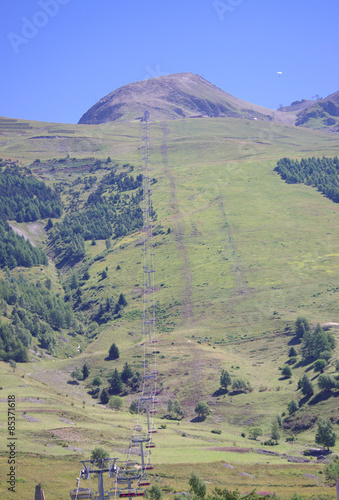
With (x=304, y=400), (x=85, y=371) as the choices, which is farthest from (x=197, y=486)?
(x=85, y=371)

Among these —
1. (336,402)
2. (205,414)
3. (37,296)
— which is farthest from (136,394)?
(37,296)

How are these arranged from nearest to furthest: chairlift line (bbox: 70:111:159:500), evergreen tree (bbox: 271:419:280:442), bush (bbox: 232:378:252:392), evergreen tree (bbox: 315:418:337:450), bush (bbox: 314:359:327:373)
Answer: chairlift line (bbox: 70:111:159:500) < evergreen tree (bbox: 315:418:337:450) < evergreen tree (bbox: 271:419:280:442) < bush (bbox: 314:359:327:373) < bush (bbox: 232:378:252:392)

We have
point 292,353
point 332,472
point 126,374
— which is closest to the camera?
point 332,472

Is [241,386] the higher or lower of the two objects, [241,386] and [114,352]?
the lower

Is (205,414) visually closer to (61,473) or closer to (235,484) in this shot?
(235,484)

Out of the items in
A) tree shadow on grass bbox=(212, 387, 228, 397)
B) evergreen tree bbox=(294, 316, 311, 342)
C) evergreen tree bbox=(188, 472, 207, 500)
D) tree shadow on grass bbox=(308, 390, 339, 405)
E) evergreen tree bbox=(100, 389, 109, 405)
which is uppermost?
evergreen tree bbox=(294, 316, 311, 342)

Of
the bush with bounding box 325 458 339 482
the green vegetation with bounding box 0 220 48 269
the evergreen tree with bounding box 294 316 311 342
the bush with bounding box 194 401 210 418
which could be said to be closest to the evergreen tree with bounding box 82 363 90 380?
the bush with bounding box 194 401 210 418

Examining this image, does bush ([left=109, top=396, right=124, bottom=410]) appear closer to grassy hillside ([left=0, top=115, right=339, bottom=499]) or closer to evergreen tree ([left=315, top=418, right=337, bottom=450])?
grassy hillside ([left=0, top=115, right=339, bottom=499])

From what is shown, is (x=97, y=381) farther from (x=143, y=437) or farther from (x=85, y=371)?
(x=143, y=437)

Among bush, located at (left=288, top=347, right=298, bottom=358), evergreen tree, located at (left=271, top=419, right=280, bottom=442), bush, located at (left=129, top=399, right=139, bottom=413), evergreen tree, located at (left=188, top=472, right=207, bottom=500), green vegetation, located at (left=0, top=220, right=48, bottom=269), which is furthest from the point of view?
green vegetation, located at (left=0, top=220, right=48, bottom=269)

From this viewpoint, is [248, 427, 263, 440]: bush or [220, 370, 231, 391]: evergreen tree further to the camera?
[220, 370, 231, 391]: evergreen tree

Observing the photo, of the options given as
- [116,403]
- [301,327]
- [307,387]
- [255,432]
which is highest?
[301,327]

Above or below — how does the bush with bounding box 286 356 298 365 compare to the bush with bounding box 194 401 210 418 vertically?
above

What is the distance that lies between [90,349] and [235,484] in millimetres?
79686
